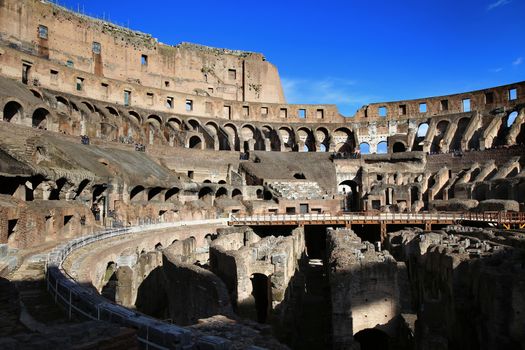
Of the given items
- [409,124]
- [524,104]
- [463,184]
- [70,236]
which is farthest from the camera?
[409,124]

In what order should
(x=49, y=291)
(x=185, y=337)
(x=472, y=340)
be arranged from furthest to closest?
(x=472, y=340), (x=49, y=291), (x=185, y=337)

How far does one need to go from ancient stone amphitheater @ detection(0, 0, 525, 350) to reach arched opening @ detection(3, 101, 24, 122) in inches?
5.2

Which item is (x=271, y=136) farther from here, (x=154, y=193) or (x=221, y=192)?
(x=154, y=193)

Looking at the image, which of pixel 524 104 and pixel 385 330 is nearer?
pixel 385 330

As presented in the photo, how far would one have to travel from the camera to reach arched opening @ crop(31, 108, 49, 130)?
32875 mm

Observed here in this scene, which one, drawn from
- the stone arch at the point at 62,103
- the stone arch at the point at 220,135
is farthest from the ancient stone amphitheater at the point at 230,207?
the stone arch at the point at 220,135

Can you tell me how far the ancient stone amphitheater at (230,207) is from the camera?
8523 millimetres

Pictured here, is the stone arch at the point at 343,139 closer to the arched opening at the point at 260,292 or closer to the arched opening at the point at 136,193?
the arched opening at the point at 136,193

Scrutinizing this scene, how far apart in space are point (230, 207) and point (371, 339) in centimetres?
2359

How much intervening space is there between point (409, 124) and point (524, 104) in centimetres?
1209

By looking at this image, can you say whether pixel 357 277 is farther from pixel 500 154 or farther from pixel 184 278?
pixel 500 154

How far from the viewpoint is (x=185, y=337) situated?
4.66 meters

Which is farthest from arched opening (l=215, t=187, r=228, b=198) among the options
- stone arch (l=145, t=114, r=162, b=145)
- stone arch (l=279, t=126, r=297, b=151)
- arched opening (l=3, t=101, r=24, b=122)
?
stone arch (l=279, t=126, r=297, b=151)

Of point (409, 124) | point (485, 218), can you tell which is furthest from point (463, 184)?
point (409, 124)
